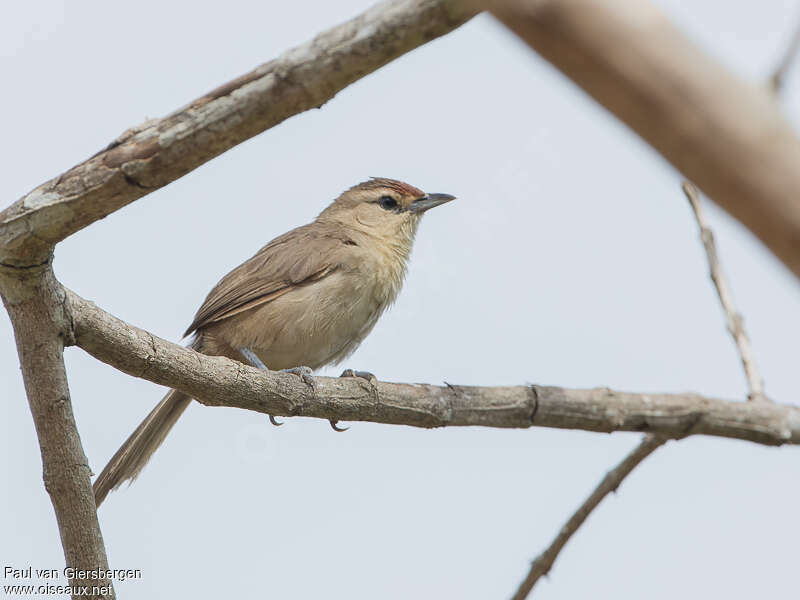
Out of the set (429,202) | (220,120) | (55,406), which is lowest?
(55,406)

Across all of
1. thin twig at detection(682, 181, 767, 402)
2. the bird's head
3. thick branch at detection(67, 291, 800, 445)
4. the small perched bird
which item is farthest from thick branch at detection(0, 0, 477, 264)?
the bird's head

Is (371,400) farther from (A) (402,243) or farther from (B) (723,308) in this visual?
(A) (402,243)

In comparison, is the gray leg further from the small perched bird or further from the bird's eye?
the bird's eye

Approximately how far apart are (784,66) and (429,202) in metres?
5.91

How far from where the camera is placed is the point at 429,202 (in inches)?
294

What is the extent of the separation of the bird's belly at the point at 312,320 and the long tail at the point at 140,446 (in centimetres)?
69

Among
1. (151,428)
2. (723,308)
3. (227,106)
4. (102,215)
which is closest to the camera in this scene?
(227,106)

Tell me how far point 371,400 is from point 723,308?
1.77 meters

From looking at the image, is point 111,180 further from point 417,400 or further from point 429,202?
point 429,202

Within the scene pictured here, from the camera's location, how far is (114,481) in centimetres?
523

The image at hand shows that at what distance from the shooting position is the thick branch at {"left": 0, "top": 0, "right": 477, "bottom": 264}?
2508 millimetres

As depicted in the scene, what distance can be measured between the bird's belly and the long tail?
0.69 meters

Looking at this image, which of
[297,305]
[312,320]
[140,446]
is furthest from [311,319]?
[140,446]

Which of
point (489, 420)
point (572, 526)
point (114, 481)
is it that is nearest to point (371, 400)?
point (489, 420)
